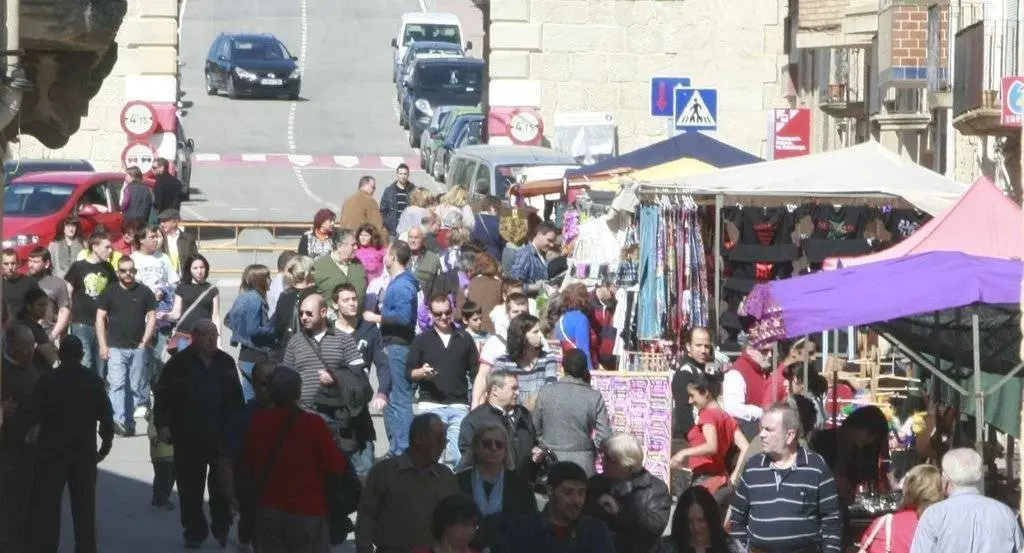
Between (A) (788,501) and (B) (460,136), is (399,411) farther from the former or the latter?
(B) (460,136)

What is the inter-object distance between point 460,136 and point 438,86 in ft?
27.3

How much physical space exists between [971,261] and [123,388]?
8.76m

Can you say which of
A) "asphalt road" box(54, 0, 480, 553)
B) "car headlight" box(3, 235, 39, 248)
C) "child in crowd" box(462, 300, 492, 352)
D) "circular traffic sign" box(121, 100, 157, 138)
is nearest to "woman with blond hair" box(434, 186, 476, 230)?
"asphalt road" box(54, 0, 480, 553)

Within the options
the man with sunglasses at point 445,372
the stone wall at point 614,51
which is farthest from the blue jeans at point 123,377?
the stone wall at point 614,51

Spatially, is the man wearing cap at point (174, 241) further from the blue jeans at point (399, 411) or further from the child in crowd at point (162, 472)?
the child in crowd at point (162, 472)

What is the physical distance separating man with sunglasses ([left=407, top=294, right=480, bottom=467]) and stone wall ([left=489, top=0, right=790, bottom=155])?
25.7 meters

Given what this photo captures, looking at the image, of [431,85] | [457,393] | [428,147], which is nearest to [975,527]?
[457,393]

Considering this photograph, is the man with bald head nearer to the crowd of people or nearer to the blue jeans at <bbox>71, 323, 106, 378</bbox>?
the crowd of people

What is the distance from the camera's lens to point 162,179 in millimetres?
30953

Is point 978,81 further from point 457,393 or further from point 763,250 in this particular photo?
point 457,393

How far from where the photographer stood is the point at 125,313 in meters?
18.8

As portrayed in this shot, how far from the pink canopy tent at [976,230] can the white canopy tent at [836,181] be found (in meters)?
2.41

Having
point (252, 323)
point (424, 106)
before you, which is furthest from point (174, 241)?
point (424, 106)

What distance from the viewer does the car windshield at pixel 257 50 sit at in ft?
187
